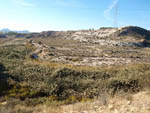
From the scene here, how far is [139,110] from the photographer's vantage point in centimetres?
434

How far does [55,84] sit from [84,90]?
240cm

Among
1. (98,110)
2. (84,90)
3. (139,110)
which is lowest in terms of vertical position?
(84,90)

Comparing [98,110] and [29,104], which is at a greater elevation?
[98,110]

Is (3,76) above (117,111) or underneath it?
underneath

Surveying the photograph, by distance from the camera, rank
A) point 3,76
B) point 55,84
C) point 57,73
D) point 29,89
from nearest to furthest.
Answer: point 29,89
point 55,84
point 3,76
point 57,73

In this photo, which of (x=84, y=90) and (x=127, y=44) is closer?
(x=84, y=90)

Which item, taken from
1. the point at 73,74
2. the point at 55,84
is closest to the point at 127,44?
the point at 73,74

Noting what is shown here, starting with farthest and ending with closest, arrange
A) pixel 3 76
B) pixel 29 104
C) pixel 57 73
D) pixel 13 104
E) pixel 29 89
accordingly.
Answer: pixel 57 73
pixel 3 76
pixel 29 89
pixel 29 104
pixel 13 104


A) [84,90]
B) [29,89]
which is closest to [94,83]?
[84,90]

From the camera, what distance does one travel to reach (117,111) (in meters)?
4.43

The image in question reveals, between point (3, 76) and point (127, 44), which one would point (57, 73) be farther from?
point (127, 44)

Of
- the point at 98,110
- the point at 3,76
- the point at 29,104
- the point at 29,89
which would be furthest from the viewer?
the point at 3,76

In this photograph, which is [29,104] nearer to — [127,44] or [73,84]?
[73,84]

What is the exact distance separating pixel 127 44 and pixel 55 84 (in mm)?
47613
